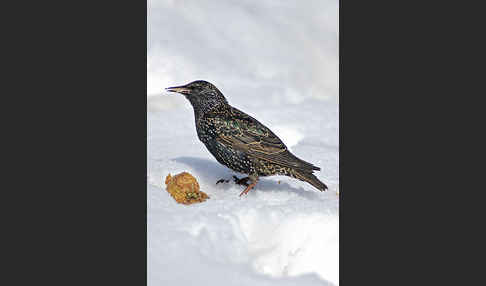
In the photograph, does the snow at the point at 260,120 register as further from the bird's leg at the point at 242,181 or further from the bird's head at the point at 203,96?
the bird's head at the point at 203,96

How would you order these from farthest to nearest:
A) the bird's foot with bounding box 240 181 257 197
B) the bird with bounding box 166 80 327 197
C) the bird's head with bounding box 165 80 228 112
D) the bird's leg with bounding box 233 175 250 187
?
the bird's leg with bounding box 233 175 250 187 → the bird's head with bounding box 165 80 228 112 → the bird's foot with bounding box 240 181 257 197 → the bird with bounding box 166 80 327 197

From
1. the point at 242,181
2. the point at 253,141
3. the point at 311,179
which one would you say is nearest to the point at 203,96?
the point at 253,141

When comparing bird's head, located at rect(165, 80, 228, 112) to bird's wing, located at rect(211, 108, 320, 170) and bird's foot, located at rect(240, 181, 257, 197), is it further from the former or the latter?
bird's foot, located at rect(240, 181, 257, 197)

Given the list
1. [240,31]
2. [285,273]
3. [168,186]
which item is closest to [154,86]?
[240,31]

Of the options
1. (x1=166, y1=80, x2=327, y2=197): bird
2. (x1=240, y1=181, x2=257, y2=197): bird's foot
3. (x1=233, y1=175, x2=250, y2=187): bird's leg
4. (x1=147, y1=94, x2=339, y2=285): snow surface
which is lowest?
(x1=147, y1=94, x2=339, y2=285): snow surface

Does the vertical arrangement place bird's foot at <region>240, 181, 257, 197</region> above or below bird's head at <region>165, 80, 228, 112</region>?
below

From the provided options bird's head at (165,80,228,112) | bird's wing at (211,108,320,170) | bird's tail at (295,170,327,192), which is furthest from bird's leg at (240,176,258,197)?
bird's head at (165,80,228,112)

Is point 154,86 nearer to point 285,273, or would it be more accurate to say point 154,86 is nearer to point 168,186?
point 168,186

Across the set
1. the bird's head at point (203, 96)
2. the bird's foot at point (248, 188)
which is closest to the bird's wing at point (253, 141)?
the bird's head at point (203, 96)
